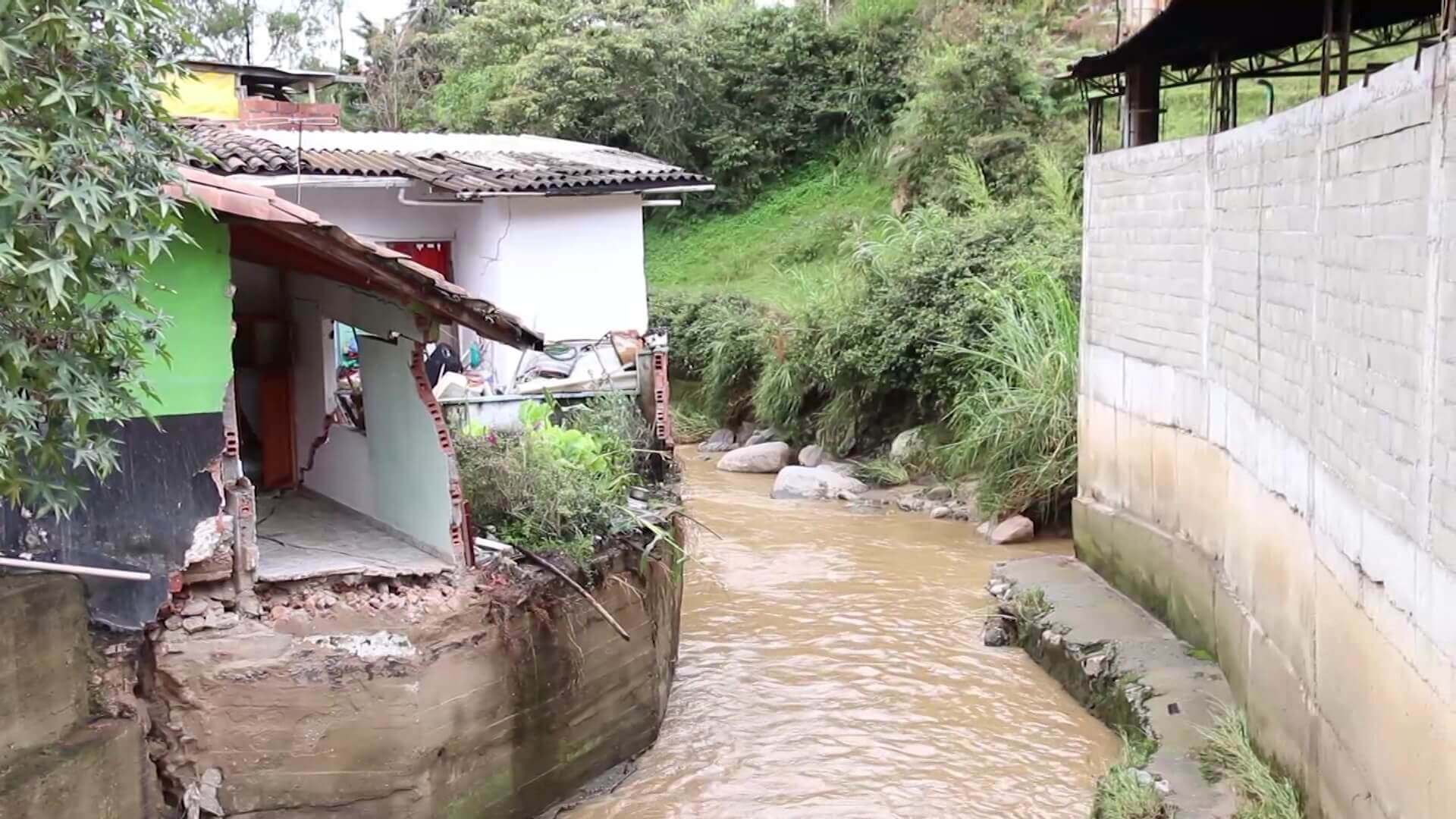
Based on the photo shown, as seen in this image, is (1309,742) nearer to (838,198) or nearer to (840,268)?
(840,268)

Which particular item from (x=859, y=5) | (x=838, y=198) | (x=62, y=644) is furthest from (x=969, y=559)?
(x=859, y=5)

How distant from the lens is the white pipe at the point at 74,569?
5.86m

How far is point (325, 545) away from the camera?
25.4ft

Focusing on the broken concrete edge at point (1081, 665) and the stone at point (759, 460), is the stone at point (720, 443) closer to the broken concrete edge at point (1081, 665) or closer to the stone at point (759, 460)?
the stone at point (759, 460)

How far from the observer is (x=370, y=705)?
652 cm

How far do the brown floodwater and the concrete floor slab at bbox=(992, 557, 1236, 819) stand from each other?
1.64 feet

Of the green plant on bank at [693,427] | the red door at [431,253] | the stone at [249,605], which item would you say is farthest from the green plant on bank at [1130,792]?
the green plant on bank at [693,427]

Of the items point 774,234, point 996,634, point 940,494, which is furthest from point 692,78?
point 996,634

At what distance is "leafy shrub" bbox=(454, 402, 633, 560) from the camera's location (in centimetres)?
757

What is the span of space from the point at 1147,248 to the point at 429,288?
6.25 metres

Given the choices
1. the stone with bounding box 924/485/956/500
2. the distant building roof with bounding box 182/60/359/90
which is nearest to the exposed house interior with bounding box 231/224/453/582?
the stone with bounding box 924/485/956/500

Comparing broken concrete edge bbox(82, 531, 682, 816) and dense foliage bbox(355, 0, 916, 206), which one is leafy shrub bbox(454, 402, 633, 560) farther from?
dense foliage bbox(355, 0, 916, 206)

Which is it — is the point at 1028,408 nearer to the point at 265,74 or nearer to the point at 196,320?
the point at 196,320

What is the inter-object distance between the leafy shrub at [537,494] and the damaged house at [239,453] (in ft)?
1.18
